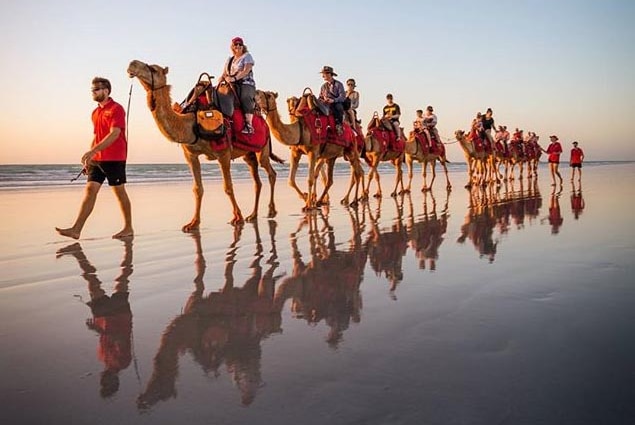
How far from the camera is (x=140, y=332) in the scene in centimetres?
333

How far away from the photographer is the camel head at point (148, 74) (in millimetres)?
8062

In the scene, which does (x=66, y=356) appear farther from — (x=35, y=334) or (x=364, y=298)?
(x=364, y=298)

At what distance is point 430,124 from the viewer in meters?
22.5

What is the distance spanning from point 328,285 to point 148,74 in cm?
533

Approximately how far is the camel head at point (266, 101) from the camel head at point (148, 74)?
138 inches

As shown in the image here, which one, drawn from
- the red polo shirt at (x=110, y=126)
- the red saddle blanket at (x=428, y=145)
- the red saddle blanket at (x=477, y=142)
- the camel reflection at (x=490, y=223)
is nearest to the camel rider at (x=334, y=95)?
the camel reflection at (x=490, y=223)

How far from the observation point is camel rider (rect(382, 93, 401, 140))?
18984 millimetres

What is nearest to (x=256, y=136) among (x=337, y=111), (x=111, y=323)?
(x=337, y=111)

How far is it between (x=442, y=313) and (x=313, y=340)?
0.98 meters

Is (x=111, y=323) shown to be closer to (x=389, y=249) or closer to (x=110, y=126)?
(x=389, y=249)

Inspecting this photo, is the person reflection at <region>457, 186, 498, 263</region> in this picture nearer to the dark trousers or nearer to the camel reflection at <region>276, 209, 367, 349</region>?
the camel reflection at <region>276, 209, 367, 349</region>

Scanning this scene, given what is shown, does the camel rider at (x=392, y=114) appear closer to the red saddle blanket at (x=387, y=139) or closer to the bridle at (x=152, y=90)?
the red saddle blanket at (x=387, y=139)

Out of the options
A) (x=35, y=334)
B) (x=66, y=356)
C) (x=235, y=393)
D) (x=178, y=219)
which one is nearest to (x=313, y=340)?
(x=235, y=393)

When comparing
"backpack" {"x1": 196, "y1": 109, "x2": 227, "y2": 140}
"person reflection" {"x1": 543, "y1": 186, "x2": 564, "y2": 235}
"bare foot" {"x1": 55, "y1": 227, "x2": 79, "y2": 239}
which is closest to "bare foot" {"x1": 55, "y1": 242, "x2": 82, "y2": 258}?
"bare foot" {"x1": 55, "y1": 227, "x2": 79, "y2": 239}
